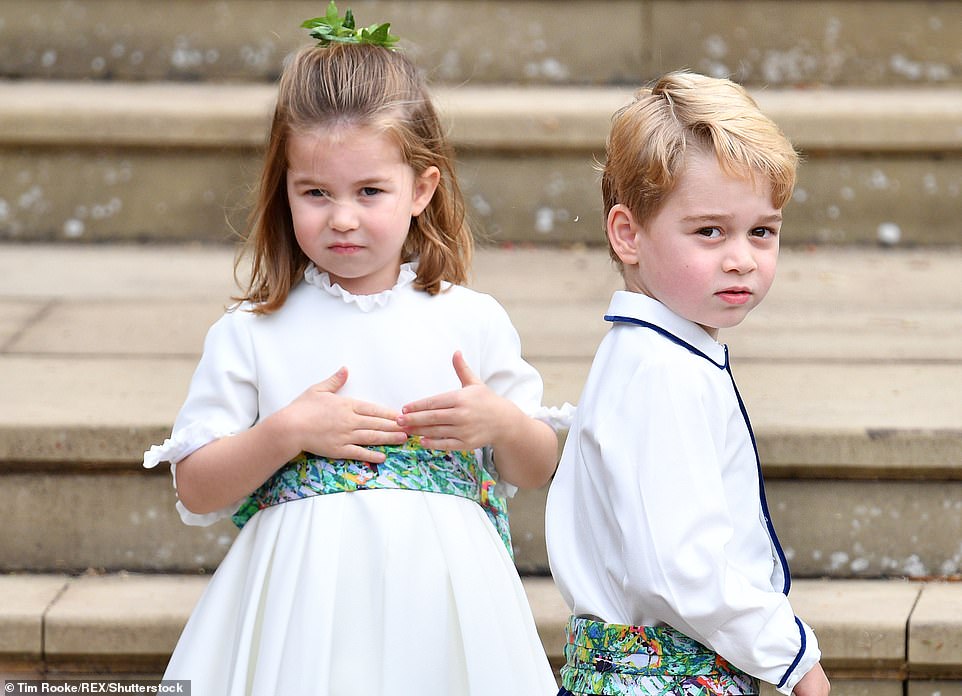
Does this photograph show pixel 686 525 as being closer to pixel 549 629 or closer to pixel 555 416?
pixel 555 416

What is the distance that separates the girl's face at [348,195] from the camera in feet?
6.64

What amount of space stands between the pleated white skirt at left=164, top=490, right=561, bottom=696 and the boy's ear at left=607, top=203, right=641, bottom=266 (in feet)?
1.70

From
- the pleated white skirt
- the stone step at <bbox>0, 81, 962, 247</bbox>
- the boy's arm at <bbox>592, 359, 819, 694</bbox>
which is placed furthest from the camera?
the stone step at <bbox>0, 81, 962, 247</bbox>

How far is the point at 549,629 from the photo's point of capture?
2.53 metres

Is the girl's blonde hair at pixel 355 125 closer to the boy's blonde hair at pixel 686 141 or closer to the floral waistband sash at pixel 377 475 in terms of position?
the floral waistband sash at pixel 377 475

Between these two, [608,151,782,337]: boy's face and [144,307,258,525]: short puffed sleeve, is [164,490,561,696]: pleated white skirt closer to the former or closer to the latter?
[144,307,258,525]: short puffed sleeve

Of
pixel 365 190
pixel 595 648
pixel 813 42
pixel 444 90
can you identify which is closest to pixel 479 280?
pixel 444 90

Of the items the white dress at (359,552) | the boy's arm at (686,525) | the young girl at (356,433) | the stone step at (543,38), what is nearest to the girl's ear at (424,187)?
the young girl at (356,433)

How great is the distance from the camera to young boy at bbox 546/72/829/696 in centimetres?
167

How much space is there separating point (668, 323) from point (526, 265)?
80.4 inches

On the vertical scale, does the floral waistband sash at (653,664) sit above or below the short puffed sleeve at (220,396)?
below

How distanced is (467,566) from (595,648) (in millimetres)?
321

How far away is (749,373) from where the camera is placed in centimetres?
300

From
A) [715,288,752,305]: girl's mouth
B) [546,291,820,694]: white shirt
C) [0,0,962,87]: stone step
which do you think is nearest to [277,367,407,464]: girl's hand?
[546,291,820,694]: white shirt
